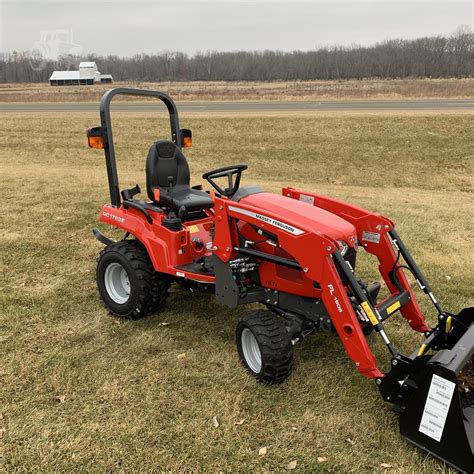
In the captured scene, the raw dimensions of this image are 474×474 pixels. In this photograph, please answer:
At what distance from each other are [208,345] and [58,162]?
37.2 ft

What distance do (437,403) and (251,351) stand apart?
144cm

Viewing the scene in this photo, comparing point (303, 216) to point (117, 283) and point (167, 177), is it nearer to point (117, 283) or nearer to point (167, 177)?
point (167, 177)

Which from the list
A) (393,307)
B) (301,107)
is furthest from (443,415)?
(301,107)

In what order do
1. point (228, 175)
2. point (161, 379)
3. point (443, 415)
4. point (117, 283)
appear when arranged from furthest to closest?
point (117, 283), point (228, 175), point (161, 379), point (443, 415)

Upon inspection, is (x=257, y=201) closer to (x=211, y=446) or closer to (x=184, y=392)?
(x=184, y=392)

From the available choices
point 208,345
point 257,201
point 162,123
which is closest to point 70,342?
point 208,345

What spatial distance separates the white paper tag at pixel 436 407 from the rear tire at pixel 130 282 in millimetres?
2518

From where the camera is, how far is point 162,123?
17797mm

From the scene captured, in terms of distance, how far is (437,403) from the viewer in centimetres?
265

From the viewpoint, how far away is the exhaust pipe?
102 inches

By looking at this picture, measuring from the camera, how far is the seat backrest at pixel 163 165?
448 cm

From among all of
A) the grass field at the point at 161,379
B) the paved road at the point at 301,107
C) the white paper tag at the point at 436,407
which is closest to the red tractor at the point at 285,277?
the white paper tag at the point at 436,407

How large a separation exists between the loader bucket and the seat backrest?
2857mm

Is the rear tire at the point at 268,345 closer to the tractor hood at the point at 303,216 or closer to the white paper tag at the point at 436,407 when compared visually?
the tractor hood at the point at 303,216
